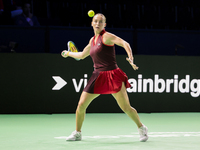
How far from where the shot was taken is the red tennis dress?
505cm

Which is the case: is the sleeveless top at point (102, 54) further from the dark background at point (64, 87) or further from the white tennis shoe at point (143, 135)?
the dark background at point (64, 87)

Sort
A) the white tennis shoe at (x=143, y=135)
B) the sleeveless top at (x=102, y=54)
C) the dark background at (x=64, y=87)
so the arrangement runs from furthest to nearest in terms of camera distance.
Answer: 1. the dark background at (x=64, y=87)
2. the white tennis shoe at (x=143, y=135)
3. the sleeveless top at (x=102, y=54)

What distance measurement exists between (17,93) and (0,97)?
38 centimetres

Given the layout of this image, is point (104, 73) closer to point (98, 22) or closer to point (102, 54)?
point (102, 54)

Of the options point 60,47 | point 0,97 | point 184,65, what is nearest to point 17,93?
point 0,97

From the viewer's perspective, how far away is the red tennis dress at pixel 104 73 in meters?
5.05

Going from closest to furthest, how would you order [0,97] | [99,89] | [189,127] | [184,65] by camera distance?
[99,89] → [189,127] → [0,97] → [184,65]

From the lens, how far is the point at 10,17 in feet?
33.6

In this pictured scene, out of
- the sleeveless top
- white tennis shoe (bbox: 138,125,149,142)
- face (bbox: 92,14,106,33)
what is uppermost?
face (bbox: 92,14,106,33)

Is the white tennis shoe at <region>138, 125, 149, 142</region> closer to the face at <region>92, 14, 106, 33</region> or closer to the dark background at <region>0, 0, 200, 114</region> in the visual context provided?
the face at <region>92, 14, 106, 33</region>

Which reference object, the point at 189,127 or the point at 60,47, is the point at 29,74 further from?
the point at 189,127

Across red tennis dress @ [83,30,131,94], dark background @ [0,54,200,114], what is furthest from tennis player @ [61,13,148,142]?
dark background @ [0,54,200,114]

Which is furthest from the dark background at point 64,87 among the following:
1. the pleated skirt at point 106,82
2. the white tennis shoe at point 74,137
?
the pleated skirt at point 106,82

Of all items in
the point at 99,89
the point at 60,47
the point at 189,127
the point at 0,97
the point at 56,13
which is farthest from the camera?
the point at 56,13
